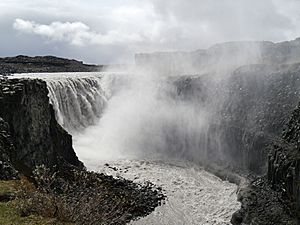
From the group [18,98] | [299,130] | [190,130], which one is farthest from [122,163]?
[299,130]

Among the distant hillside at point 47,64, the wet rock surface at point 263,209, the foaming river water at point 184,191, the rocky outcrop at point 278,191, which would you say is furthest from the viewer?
the distant hillside at point 47,64

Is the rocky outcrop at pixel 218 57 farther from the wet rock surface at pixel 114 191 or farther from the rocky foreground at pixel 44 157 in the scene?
the rocky foreground at pixel 44 157

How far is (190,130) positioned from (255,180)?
57.5 feet

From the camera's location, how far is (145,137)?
169 feet

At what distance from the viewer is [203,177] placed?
3694 cm

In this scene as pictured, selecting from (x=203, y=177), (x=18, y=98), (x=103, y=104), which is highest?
(x=18, y=98)

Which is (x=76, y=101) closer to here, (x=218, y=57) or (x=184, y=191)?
(x=184, y=191)

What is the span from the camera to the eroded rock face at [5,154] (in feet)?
61.1

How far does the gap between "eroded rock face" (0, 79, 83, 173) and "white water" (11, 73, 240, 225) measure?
818 centimetres

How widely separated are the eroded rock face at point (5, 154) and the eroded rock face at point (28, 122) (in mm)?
714

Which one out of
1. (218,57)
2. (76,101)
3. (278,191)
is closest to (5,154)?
(278,191)

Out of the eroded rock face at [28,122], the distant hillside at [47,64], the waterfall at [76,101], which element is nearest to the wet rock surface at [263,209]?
the eroded rock face at [28,122]

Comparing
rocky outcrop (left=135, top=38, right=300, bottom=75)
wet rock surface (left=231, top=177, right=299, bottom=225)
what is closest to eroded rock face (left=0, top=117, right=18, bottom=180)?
wet rock surface (left=231, top=177, right=299, bottom=225)

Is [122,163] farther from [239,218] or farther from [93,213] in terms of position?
[93,213]
